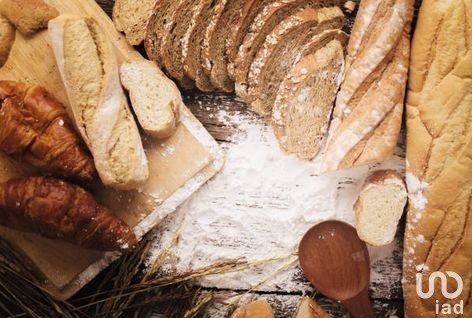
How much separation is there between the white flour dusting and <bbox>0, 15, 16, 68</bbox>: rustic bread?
1.03m

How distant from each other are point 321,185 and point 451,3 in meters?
1.02

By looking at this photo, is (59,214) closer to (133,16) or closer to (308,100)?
(133,16)

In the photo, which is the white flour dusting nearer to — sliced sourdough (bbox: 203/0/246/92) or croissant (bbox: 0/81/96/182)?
sliced sourdough (bbox: 203/0/246/92)

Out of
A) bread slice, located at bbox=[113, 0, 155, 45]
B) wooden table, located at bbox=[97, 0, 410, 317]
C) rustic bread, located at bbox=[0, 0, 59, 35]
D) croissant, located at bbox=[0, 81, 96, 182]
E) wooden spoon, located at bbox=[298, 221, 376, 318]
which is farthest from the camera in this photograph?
wooden table, located at bbox=[97, 0, 410, 317]

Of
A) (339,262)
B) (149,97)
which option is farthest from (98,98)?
(339,262)

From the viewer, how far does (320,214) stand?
316cm

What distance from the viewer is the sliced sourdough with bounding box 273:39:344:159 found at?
9.78ft

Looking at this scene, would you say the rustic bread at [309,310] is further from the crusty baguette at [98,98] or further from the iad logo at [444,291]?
the crusty baguette at [98,98]

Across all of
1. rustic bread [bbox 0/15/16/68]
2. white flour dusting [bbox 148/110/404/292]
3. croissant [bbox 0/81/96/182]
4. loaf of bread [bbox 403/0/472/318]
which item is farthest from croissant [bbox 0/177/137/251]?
loaf of bread [bbox 403/0/472/318]

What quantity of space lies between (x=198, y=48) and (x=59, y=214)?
1.00m

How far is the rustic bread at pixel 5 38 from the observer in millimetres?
2926

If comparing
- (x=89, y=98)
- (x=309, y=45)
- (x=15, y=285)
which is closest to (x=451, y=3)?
(x=309, y=45)

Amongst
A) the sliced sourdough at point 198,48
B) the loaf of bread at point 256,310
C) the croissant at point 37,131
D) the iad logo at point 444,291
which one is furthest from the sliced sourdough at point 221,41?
the iad logo at point 444,291

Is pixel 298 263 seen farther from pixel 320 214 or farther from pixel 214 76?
pixel 214 76
